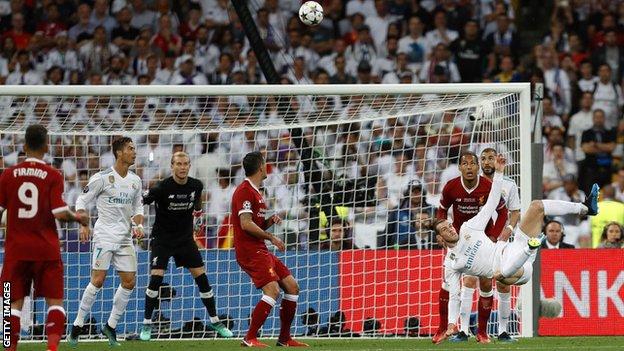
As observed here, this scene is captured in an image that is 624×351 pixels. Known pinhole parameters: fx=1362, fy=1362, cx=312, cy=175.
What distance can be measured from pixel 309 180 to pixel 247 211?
297 centimetres

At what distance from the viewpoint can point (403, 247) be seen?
577 inches

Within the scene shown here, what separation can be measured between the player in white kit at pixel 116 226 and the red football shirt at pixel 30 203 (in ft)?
9.00

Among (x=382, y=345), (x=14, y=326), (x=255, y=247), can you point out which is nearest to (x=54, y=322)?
(x=14, y=326)

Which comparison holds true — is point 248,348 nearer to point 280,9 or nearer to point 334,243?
point 334,243

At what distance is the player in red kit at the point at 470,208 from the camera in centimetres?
1251

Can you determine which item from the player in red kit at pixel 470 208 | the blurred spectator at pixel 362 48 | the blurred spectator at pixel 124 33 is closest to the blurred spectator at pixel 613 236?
the player in red kit at pixel 470 208

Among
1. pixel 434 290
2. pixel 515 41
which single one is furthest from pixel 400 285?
pixel 515 41

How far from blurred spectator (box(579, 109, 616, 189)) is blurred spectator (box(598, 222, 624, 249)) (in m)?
3.16

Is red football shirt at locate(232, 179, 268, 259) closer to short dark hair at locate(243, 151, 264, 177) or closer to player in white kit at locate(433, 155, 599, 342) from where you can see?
short dark hair at locate(243, 151, 264, 177)

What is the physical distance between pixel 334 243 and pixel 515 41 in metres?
Result: 6.64

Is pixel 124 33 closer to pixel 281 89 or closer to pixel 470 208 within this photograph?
pixel 281 89

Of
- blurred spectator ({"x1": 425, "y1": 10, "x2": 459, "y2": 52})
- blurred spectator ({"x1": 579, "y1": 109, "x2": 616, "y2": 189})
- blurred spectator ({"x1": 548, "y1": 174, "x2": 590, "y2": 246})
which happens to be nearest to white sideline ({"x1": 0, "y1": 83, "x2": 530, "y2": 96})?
blurred spectator ({"x1": 548, "y1": 174, "x2": 590, "y2": 246})

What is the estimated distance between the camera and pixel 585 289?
14.5m

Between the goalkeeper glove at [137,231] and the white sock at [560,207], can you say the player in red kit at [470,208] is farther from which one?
the goalkeeper glove at [137,231]
